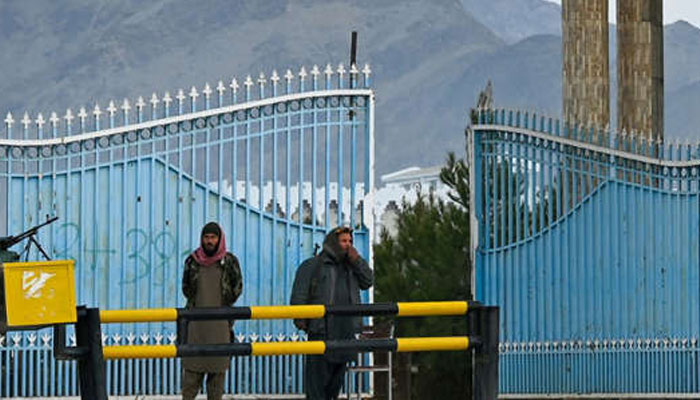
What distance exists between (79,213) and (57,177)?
0.31 meters

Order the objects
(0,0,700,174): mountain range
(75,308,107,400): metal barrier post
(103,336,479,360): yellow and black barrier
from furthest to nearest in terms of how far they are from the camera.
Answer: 1. (0,0,700,174): mountain range
2. (103,336,479,360): yellow and black barrier
3. (75,308,107,400): metal barrier post

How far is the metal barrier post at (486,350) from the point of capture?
9383mm

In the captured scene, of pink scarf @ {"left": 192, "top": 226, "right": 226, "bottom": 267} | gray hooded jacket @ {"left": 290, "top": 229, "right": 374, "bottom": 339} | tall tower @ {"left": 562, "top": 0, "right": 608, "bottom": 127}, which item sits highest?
tall tower @ {"left": 562, "top": 0, "right": 608, "bottom": 127}

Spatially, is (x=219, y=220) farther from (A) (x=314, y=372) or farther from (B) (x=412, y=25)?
(B) (x=412, y=25)

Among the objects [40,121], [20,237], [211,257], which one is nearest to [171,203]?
[40,121]

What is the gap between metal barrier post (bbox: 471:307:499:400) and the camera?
9383mm

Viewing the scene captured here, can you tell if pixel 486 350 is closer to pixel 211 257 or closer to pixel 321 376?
pixel 321 376

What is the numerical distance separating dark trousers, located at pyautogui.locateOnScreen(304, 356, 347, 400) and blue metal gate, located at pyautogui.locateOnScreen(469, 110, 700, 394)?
11.2 ft

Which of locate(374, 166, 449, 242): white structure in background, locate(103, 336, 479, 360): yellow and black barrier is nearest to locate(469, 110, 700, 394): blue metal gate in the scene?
locate(103, 336, 479, 360): yellow and black barrier

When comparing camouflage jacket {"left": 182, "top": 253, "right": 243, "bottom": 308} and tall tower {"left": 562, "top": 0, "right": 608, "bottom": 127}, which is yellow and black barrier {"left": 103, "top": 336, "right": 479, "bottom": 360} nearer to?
camouflage jacket {"left": 182, "top": 253, "right": 243, "bottom": 308}

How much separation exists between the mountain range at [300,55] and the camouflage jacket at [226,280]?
15694cm

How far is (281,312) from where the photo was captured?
9422 mm

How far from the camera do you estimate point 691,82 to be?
633ft

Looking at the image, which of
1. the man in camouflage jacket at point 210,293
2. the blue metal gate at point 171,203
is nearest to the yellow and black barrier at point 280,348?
the man in camouflage jacket at point 210,293
